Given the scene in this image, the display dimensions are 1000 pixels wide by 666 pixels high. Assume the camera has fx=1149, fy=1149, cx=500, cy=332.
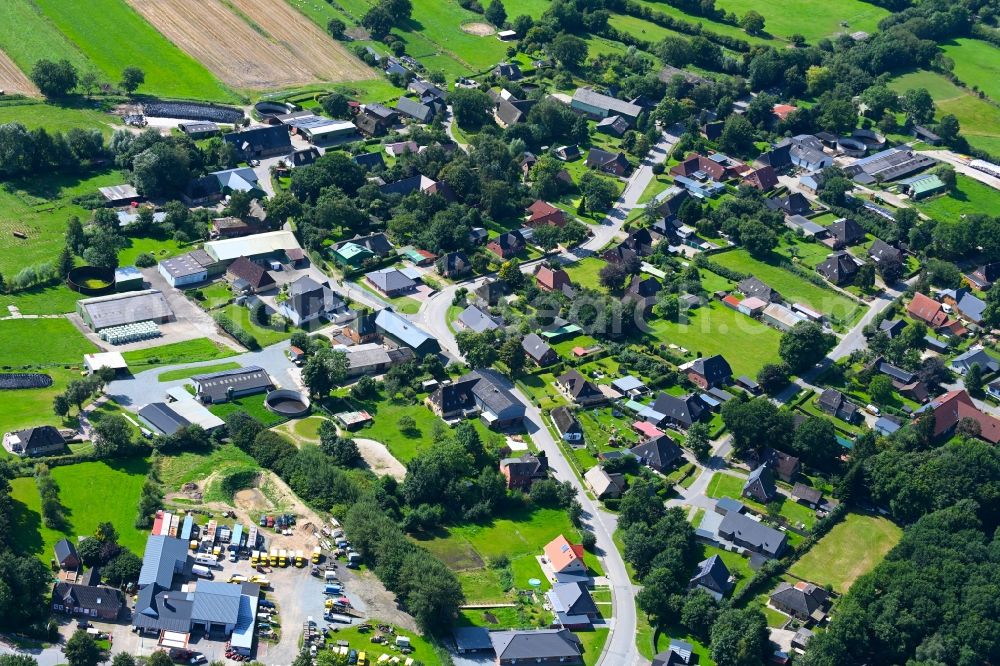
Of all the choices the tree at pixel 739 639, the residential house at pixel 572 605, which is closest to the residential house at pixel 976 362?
the tree at pixel 739 639

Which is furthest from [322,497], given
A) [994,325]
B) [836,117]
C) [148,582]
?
[836,117]

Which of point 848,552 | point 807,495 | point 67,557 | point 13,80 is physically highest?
point 13,80

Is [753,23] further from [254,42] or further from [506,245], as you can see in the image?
[506,245]

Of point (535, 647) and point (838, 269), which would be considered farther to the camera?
point (838, 269)

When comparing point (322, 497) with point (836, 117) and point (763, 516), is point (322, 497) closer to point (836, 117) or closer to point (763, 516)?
point (763, 516)

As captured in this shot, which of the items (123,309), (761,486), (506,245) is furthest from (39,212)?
(761,486)

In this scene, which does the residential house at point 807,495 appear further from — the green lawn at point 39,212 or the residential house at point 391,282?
the green lawn at point 39,212
